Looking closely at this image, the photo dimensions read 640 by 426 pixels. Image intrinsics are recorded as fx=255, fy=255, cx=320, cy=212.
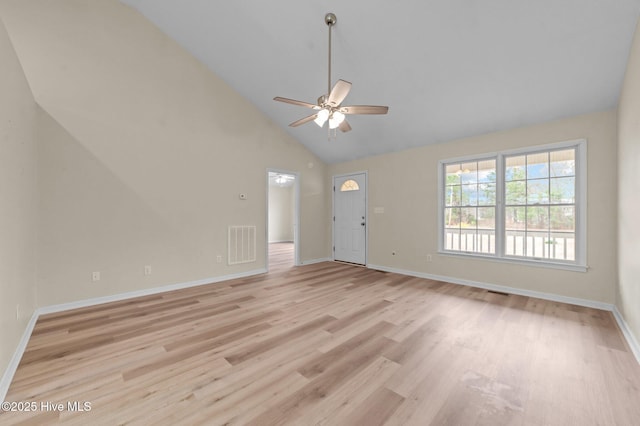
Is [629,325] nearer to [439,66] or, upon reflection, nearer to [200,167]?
[439,66]

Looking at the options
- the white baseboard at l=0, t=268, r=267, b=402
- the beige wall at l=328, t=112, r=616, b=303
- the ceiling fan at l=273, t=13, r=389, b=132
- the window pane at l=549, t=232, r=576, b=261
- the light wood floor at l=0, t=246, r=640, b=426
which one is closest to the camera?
the light wood floor at l=0, t=246, r=640, b=426

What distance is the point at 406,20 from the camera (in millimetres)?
2879

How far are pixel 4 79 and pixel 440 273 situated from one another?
5.69 m

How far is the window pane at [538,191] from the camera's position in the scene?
378 cm

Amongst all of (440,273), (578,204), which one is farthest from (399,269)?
(578,204)

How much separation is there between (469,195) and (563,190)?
1205 mm

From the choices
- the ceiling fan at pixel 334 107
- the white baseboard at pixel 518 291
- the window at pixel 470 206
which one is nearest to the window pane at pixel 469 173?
the window at pixel 470 206

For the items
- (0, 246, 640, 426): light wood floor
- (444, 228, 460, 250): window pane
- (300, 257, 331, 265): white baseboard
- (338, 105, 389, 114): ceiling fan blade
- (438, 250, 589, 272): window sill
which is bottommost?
(0, 246, 640, 426): light wood floor

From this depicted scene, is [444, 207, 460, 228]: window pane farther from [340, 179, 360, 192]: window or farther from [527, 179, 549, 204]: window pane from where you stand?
[340, 179, 360, 192]: window

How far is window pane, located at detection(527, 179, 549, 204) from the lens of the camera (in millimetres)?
3781

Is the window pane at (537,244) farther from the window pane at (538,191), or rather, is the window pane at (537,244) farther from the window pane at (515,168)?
the window pane at (515,168)

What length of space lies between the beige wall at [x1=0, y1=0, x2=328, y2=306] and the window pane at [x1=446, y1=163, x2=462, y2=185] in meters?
3.74

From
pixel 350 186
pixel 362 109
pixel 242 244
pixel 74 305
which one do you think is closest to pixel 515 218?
pixel 362 109

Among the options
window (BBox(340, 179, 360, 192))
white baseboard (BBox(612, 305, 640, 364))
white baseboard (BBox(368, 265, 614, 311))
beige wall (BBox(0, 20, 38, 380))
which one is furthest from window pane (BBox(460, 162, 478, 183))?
beige wall (BBox(0, 20, 38, 380))
